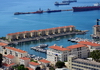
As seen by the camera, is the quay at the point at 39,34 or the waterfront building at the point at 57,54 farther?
the quay at the point at 39,34

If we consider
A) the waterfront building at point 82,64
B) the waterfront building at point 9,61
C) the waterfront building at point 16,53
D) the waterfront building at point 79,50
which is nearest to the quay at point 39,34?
the waterfront building at point 16,53

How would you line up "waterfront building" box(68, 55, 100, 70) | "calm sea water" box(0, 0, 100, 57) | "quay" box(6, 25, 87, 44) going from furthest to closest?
"quay" box(6, 25, 87, 44), "calm sea water" box(0, 0, 100, 57), "waterfront building" box(68, 55, 100, 70)

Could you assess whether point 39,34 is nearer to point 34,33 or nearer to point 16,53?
point 34,33

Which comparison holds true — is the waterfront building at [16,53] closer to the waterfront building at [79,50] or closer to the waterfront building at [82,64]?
the waterfront building at [79,50]

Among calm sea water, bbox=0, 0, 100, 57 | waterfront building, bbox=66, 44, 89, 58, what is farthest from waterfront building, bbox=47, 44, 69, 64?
calm sea water, bbox=0, 0, 100, 57

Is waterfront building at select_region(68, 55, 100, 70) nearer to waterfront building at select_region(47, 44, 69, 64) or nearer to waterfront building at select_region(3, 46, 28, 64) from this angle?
waterfront building at select_region(47, 44, 69, 64)

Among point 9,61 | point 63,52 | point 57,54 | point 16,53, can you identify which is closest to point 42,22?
point 16,53

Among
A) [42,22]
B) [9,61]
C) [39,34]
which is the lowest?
[9,61]

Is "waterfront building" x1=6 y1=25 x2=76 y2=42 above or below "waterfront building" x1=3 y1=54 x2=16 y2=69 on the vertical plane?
above

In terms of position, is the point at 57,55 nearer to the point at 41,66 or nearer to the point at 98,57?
the point at 41,66
